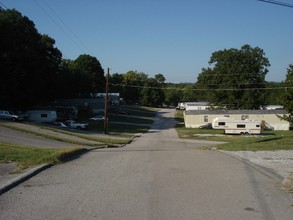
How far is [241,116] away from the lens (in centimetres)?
7488

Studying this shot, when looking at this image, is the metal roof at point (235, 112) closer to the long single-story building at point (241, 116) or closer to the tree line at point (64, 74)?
the long single-story building at point (241, 116)

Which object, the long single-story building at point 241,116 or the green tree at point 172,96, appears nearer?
the long single-story building at point 241,116

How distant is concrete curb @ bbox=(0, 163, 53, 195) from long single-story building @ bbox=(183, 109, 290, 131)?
2568 inches

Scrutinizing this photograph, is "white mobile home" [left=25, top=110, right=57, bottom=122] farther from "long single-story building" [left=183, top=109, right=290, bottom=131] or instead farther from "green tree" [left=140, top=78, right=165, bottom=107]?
"green tree" [left=140, top=78, right=165, bottom=107]

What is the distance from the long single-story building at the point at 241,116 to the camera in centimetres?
7550

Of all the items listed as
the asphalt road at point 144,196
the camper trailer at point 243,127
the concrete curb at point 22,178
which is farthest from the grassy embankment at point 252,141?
the concrete curb at point 22,178

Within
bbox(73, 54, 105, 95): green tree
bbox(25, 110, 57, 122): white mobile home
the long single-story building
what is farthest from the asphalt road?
bbox(73, 54, 105, 95): green tree

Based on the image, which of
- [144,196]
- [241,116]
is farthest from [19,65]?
[144,196]

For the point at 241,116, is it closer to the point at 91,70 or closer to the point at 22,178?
the point at 91,70

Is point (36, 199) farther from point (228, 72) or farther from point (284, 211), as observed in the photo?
point (228, 72)

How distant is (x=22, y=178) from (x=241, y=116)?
223ft

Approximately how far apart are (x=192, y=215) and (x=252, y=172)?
652cm

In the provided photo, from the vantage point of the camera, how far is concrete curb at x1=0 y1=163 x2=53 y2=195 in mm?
8652

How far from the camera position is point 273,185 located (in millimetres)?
10469
